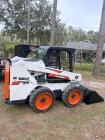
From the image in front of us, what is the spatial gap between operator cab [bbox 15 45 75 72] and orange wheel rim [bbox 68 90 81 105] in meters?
0.70

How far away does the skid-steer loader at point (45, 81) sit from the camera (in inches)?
199

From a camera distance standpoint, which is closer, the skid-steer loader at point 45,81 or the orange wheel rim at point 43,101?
the skid-steer loader at point 45,81

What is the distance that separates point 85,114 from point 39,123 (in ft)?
4.27

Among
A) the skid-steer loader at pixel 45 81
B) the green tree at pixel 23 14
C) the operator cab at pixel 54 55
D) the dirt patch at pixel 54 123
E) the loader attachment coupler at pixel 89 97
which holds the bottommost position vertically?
the dirt patch at pixel 54 123

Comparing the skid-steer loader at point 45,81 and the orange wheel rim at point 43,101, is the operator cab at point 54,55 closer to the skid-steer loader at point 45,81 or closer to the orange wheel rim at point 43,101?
the skid-steer loader at point 45,81

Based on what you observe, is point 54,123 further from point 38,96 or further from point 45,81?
point 45,81

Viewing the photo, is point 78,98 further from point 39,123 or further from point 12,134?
point 12,134

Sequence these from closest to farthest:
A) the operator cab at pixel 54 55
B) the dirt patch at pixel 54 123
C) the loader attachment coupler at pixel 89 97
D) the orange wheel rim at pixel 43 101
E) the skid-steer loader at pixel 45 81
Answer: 1. the dirt patch at pixel 54 123
2. the skid-steer loader at pixel 45 81
3. the orange wheel rim at pixel 43 101
4. the operator cab at pixel 54 55
5. the loader attachment coupler at pixel 89 97

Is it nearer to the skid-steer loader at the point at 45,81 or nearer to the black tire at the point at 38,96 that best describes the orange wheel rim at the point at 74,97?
the skid-steer loader at the point at 45,81

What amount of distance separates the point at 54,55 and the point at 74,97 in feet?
4.37

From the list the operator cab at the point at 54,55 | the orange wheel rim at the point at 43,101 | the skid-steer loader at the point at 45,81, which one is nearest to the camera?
the skid-steer loader at the point at 45,81

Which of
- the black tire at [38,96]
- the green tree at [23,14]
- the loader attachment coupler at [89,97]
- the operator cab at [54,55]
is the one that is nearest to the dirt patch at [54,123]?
the black tire at [38,96]

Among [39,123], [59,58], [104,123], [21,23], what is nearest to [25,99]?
[39,123]

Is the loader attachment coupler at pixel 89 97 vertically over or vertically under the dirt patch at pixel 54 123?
over
